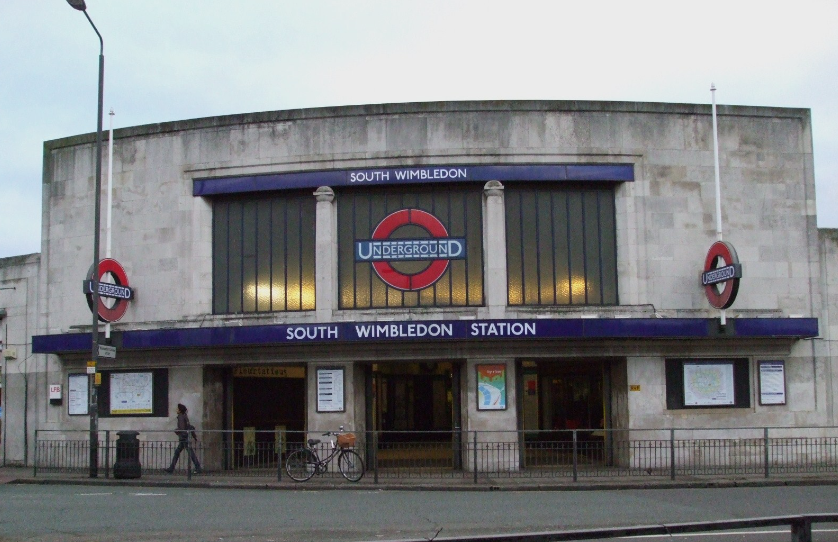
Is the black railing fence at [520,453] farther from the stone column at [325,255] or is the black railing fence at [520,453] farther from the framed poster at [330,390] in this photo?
the stone column at [325,255]

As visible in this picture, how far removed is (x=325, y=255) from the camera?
22.8 metres

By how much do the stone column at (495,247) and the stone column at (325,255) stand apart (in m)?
3.84

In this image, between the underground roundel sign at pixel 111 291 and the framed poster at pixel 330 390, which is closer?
the framed poster at pixel 330 390

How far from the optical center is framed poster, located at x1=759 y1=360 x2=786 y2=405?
2264 cm

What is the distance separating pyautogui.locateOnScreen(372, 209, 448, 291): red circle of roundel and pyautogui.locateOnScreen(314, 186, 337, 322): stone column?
1068 mm

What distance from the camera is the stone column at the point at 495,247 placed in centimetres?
2233

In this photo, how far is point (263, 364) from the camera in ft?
77.2

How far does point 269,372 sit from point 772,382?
13.3m

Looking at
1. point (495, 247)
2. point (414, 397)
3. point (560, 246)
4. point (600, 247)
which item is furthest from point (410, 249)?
point (600, 247)

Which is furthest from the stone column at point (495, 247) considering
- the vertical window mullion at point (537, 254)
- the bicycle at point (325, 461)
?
the bicycle at point (325, 461)

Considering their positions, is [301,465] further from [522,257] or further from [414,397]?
[522,257]

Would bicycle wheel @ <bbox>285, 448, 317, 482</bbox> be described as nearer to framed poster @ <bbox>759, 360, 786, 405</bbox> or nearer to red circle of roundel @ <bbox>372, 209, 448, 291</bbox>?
red circle of roundel @ <bbox>372, 209, 448, 291</bbox>

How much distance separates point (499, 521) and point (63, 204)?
17516 mm

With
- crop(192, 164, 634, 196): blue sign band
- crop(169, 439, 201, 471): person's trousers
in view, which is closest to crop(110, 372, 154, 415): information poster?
crop(169, 439, 201, 471): person's trousers
